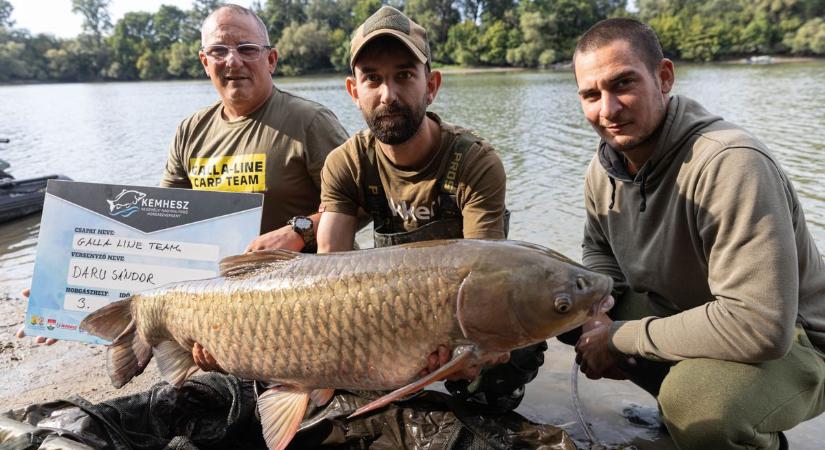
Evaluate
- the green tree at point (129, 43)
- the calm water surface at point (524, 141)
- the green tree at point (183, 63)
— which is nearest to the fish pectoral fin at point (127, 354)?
the calm water surface at point (524, 141)

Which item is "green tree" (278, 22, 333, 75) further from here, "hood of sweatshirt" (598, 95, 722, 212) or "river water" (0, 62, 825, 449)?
"hood of sweatshirt" (598, 95, 722, 212)

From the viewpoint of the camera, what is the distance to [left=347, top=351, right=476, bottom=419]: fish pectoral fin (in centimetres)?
166

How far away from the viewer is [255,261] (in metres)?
2.09

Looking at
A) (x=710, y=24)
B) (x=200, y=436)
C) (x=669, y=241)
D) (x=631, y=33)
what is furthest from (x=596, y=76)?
(x=710, y=24)

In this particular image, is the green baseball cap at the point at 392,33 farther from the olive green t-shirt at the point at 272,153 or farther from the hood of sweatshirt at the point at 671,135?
the hood of sweatshirt at the point at 671,135

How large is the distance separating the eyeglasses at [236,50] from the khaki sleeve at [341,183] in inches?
42.8

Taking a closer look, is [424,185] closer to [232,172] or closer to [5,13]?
[232,172]

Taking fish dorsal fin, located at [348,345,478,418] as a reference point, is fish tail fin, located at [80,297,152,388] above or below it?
below

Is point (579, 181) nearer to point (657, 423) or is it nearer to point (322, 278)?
point (657, 423)

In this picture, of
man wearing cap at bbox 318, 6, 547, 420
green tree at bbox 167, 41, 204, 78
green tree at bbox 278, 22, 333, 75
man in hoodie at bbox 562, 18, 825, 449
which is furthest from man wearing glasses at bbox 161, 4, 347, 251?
green tree at bbox 167, 41, 204, 78

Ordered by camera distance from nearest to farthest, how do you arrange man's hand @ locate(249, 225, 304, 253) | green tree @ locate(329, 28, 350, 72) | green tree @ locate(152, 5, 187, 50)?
1. man's hand @ locate(249, 225, 304, 253)
2. green tree @ locate(329, 28, 350, 72)
3. green tree @ locate(152, 5, 187, 50)

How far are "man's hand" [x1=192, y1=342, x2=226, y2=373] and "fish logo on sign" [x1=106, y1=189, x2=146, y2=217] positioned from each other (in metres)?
1.16

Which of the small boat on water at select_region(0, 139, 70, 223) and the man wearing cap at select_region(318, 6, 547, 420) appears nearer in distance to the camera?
the man wearing cap at select_region(318, 6, 547, 420)

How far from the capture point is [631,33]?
227 cm
